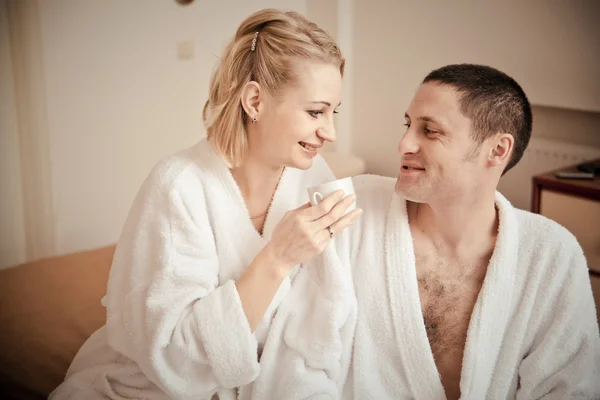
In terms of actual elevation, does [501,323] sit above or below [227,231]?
below

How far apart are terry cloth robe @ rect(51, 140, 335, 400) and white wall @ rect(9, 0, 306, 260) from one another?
48.9 inches

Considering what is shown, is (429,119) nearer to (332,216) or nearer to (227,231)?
(332,216)

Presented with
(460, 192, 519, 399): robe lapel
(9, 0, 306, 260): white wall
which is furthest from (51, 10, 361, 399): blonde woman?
(9, 0, 306, 260): white wall

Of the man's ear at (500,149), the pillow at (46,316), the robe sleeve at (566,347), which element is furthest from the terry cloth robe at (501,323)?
the pillow at (46,316)

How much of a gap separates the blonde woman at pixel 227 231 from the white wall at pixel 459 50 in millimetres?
1600

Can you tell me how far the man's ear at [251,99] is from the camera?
1396mm

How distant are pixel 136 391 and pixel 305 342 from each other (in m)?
0.38

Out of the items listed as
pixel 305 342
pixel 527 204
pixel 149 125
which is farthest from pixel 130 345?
pixel 527 204

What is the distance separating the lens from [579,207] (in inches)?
88.1

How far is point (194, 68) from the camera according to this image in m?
2.81

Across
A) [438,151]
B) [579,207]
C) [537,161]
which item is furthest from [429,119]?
[537,161]

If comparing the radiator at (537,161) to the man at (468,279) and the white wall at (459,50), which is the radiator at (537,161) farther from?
the man at (468,279)

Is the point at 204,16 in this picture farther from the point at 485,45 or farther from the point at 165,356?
the point at 165,356

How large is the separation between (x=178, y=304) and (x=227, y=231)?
209 mm
